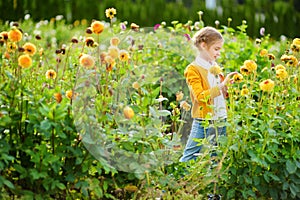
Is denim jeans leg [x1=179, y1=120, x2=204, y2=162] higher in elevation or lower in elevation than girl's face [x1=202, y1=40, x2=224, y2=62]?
lower

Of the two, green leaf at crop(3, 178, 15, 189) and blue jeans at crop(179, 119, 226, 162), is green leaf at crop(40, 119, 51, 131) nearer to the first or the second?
green leaf at crop(3, 178, 15, 189)

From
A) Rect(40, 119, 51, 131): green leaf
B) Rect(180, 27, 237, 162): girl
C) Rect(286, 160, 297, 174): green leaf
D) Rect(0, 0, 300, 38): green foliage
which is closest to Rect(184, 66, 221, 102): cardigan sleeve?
Rect(180, 27, 237, 162): girl

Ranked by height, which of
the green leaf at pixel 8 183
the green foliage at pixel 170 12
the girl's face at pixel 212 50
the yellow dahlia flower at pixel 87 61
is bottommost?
the green foliage at pixel 170 12

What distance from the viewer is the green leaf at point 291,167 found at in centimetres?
309

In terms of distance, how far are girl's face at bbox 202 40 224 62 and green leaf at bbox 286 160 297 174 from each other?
87 centimetres

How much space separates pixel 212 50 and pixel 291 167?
3.01 ft

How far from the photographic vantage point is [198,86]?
11.7ft

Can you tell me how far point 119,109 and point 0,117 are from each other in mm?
574

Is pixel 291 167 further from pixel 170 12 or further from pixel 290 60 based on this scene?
pixel 170 12

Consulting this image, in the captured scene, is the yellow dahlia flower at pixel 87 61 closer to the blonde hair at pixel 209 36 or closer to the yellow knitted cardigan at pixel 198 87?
the yellow knitted cardigan at pixel 198 87

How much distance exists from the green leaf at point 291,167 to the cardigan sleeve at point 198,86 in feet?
1.88

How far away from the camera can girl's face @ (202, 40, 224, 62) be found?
3668 mm

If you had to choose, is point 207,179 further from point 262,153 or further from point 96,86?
point 96,86

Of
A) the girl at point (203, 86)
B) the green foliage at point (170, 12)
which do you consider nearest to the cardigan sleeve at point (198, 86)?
the girl at point (203, 86)
